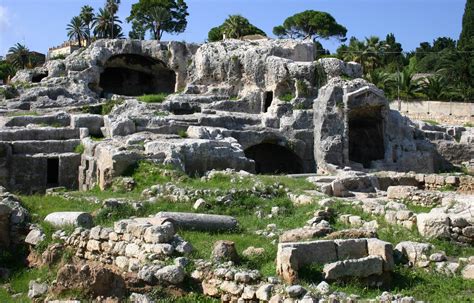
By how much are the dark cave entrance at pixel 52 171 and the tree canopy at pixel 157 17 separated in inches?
1346

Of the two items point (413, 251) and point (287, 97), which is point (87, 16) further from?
point (413, 251)

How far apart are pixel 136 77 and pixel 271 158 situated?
1754cm

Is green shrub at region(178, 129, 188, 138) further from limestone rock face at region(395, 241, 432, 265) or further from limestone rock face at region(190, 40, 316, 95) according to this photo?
limestone rock face at region(395, 241, 432, 265)

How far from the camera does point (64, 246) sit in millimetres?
9273

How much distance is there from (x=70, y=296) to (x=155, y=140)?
482 inches

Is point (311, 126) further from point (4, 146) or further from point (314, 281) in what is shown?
point (314, 281)

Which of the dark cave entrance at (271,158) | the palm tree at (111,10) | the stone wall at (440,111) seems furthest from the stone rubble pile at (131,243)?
the palm tree at (111,10)

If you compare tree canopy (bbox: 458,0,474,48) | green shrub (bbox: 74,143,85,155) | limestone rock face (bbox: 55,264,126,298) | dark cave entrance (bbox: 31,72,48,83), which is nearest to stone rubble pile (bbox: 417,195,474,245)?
limestone rock face (bbox: 55,264,126,298)

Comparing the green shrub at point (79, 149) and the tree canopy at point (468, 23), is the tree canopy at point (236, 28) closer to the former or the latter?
the tree canopy at point (468, 23)

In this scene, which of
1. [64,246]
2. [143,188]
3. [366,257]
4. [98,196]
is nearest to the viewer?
[366,257]

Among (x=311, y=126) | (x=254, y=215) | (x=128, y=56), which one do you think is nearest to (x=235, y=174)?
(x=254, y=215)

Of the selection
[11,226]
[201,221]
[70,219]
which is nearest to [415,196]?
[201,221]

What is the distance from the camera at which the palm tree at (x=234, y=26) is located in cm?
5106

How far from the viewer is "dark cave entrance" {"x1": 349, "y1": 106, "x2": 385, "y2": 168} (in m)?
25.2
